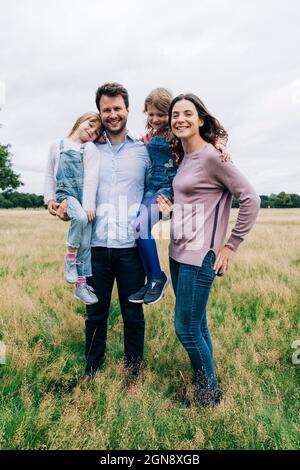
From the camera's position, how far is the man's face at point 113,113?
384cm

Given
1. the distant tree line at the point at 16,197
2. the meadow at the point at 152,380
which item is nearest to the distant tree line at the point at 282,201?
the distant tree line at the point at 16,197

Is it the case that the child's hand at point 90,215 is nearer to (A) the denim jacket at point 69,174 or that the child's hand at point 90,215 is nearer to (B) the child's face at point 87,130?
(A) the denim jacket at point 69,174

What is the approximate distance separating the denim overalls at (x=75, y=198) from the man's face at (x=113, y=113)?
329 millimetres

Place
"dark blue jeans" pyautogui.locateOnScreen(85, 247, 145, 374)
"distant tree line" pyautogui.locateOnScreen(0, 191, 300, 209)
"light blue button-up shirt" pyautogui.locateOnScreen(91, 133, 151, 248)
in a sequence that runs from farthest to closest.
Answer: "distant tree line" pyautogui.locateOnScreen(0, 191, 300, 209) < "dark blue jeans" pyautogui.locateOnScreen(85, 247, 145, 374) < "light blue button-up shirt" pyautogui.locateOnScreen(91, 133, 151, 248)

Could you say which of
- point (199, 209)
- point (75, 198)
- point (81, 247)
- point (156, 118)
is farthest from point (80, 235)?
point (156, 118)

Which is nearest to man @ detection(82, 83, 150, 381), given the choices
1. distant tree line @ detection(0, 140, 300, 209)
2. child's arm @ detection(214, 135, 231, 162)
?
child's arm @ detection(214, 135, 231, 162)

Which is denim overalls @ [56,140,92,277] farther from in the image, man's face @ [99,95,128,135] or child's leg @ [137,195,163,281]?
child's leg @ [137,195,163,281]

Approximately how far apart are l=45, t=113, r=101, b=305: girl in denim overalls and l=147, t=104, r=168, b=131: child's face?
522mm

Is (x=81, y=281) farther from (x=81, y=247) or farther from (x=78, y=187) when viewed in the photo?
(x=78, y=187)

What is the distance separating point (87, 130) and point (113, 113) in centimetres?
29

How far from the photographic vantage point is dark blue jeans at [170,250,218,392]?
11.4 ft

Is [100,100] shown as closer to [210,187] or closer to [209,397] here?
[210,187]

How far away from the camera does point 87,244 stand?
13.3 feet

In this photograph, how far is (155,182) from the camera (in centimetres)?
396
